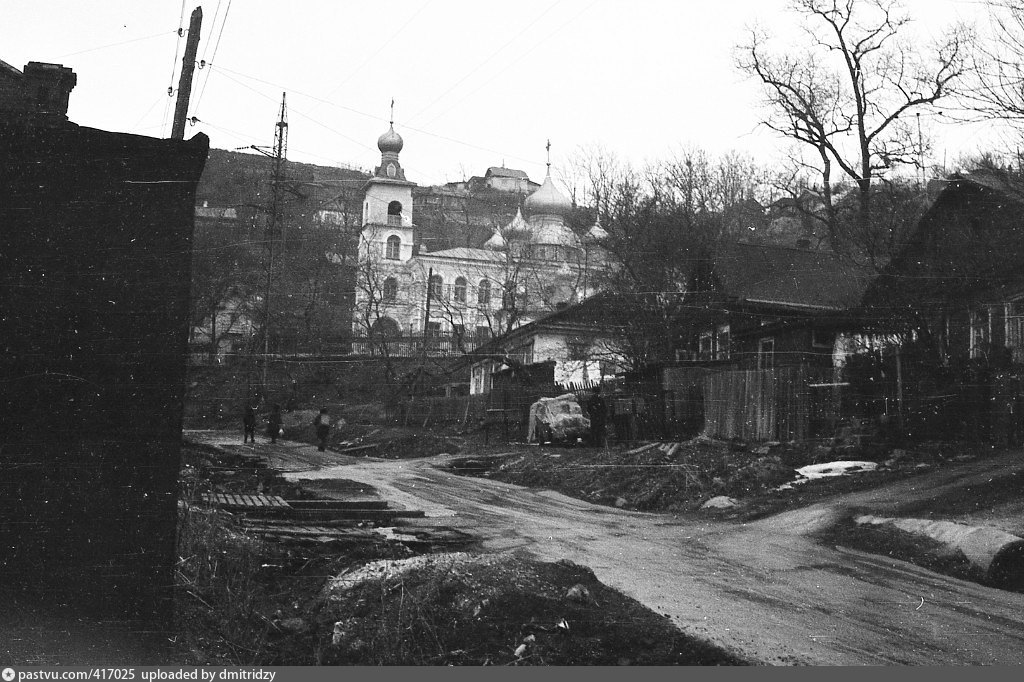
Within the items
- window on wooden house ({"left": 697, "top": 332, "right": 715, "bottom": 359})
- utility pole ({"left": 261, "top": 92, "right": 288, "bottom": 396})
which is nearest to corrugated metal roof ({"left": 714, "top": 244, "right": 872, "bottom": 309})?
window on wooden house ({"left": 697, "top": 332, "right": 715, "bottom": 359})

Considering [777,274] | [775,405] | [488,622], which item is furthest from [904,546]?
[777,274]

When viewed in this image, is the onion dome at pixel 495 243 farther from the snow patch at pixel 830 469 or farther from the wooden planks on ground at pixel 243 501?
the wooden planks on ground at pixel 243 501

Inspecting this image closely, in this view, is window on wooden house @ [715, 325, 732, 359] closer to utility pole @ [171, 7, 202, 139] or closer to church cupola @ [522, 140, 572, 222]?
church cupola @ [522, 140, 572, 222]

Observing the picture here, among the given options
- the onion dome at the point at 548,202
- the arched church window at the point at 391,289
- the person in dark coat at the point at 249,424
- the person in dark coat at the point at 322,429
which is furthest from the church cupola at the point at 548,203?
the person in dark coat at the point at 249,424

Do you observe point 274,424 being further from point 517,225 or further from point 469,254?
point 517,225

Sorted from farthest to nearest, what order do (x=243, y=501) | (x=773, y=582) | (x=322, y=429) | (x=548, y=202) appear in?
1. (x=548, y=202)
2. (x=322, y=429)
3. (x=243, y=501)
4. (x=773, y=582)
